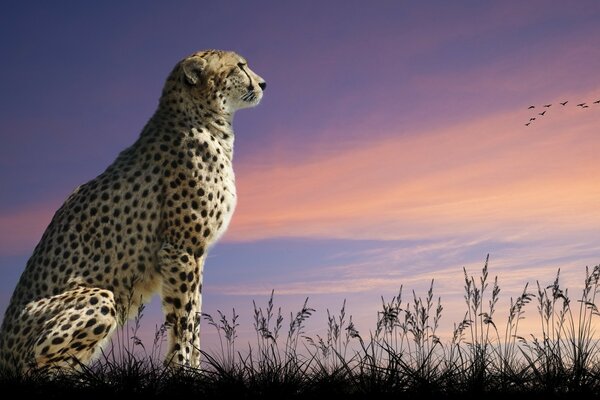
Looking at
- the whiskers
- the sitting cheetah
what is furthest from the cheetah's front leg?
the whiskers

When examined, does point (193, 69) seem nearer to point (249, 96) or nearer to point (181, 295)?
point (249, 96)

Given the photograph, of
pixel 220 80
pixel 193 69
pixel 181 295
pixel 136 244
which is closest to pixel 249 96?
pixel 220 80

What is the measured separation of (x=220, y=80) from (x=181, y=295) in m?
1.94

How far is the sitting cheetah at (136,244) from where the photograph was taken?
525cm

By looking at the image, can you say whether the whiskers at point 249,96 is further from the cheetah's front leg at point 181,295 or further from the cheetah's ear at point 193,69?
the cheetah's front leg at point 181,295

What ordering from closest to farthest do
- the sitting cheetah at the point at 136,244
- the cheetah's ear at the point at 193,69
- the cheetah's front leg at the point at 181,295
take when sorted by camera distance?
1. the sitting cheetah at the point at 136,244
2. the cheetah's front leg at the point at 181,295
3. the cheetah's ear at the point at 193,69

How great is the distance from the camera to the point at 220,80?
6.51 metres

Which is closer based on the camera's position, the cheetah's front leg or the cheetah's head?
the cheetah's front leg

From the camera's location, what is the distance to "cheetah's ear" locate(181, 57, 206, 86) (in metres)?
6.39

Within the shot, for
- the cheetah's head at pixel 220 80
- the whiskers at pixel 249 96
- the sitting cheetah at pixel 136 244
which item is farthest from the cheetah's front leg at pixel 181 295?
the whiskers at pixel 249 96

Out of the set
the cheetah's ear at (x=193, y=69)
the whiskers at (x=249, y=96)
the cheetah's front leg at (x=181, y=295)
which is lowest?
the cheetah's front leg at (x=181, y=295)

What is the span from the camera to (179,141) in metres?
6.17

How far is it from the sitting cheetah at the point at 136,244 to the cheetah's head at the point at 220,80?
1 centimetres

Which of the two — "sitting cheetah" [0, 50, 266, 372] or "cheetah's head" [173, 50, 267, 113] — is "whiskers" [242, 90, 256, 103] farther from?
"sitting cheetah" [0, 50, 266, 372]
